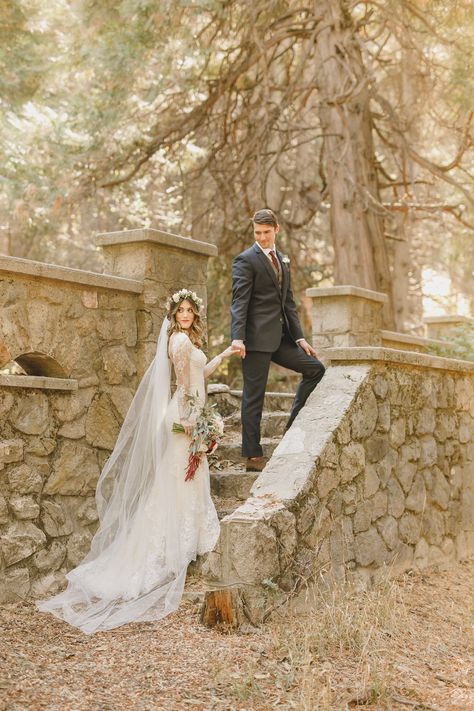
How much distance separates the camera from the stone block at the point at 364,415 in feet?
18.1

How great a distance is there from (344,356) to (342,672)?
87.5 inches

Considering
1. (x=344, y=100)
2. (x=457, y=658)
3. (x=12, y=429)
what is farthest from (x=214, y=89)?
(x=457, y=658)

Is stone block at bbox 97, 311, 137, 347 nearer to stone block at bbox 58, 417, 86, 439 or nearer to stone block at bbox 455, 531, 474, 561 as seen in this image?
stone block at bbox 58, 417, 86, 439

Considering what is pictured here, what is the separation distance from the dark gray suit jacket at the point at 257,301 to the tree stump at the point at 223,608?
181cm

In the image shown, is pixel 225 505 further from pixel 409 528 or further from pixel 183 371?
pixel 409 528

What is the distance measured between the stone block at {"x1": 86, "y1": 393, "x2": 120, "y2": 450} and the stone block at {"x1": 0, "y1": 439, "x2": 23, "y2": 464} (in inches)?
22.3

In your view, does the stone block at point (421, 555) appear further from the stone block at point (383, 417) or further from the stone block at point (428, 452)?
the stone block at point (383, 417)

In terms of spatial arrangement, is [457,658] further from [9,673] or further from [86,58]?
[86,58]

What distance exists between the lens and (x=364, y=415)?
18.5 ft

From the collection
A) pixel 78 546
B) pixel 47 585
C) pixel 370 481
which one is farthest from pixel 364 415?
pixel 47 585

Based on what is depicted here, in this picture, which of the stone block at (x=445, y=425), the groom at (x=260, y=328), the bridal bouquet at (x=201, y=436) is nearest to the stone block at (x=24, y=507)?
the bridal bouquet at (x=201, y=436)

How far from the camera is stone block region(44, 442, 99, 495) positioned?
212 inches

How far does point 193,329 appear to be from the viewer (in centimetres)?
573

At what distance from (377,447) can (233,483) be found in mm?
1039
